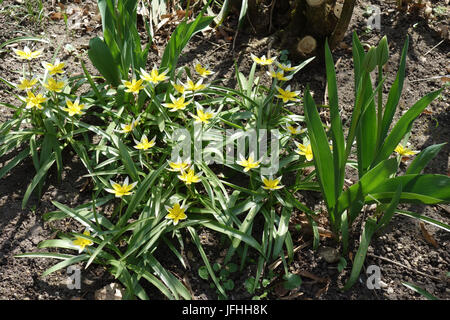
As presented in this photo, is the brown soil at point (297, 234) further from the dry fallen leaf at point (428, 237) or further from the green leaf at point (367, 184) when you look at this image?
the green leaf at point (367, 184)

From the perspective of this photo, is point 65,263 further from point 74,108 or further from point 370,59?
point 370,59

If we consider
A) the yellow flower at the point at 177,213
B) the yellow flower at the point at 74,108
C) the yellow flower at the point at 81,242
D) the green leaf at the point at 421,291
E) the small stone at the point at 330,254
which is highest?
the yellow flower at the point at 74,108

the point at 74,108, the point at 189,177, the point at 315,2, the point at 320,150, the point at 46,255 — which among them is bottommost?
the point at 46,255

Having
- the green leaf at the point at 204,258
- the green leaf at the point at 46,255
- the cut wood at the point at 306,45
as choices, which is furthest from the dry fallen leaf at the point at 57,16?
the green leaf at the point at 204,258

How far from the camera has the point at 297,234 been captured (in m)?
2.21

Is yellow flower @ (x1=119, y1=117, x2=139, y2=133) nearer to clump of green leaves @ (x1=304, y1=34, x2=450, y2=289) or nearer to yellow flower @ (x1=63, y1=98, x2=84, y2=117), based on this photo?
yellow flower @ (x1=63, y1=98, x2=84, y2=117)

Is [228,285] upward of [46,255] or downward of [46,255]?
downward

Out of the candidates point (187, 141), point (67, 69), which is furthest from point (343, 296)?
point (67, 69)

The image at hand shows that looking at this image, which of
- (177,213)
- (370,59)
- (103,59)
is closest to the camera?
(370,59)

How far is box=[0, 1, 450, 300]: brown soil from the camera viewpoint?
2010 millimetres

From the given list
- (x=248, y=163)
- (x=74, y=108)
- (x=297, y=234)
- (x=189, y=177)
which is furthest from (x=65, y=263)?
(x=297, y=234)

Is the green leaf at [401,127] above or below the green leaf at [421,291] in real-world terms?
above

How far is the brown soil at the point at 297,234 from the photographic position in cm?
201

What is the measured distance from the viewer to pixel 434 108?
9.04 feet
